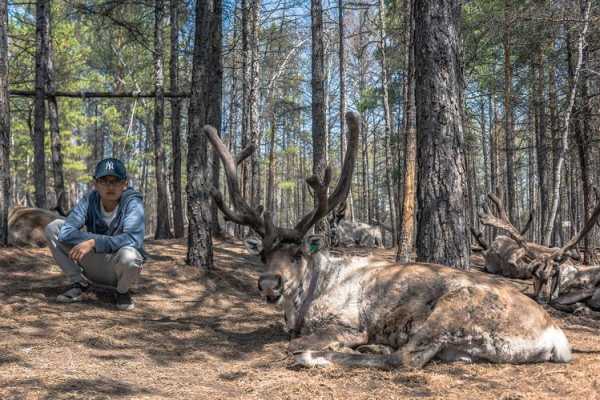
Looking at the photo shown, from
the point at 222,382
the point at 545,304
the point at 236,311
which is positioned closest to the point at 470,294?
the point at 222,382

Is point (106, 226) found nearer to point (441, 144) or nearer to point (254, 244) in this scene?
point (254, 244)

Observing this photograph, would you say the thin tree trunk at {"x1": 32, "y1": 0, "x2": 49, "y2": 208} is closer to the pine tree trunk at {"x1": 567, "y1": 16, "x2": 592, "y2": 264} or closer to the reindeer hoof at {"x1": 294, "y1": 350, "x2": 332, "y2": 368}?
the reindeer hoof at {"x1": 294, "y1": 350, "x2": 332, "y2": 368}

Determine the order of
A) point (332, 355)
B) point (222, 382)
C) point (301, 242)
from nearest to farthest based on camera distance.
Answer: point (222, 382)
point (332, 355)
point (301, 242)

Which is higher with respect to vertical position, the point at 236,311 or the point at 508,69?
the point at 508,69

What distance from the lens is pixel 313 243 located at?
5008 mm

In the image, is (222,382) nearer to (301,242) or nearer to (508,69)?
(301,242)

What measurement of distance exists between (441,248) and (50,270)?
5.68 m

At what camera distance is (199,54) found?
809 cm

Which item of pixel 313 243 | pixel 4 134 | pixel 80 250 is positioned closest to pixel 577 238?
pixel 313 243

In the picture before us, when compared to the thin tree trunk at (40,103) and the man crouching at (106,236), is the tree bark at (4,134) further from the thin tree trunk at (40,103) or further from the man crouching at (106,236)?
the thin tree trunk at (40,103)

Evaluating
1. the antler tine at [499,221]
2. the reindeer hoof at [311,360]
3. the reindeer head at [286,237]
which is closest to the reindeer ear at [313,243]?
the reindeer head at [286,237]

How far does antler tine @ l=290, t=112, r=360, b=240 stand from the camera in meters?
4.98

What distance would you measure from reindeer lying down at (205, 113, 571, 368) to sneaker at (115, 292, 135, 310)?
183cm

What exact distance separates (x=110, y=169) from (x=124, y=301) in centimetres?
163
